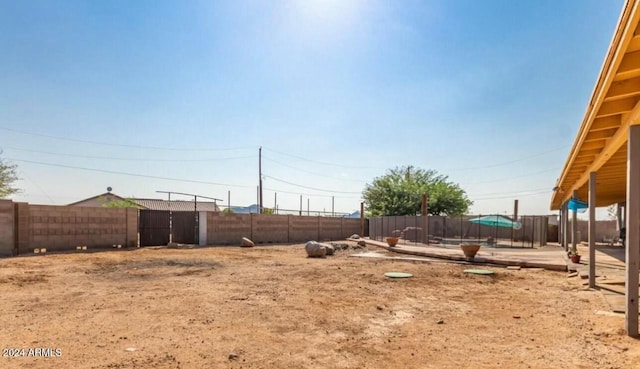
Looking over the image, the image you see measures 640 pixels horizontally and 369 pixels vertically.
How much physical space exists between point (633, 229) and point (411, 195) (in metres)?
30.2

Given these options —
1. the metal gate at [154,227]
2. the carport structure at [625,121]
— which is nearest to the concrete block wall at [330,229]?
the metal gate at [154,227]

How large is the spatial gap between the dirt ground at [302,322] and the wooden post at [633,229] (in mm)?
303

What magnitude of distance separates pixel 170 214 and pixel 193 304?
1387cm

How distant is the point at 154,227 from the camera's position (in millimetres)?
18266

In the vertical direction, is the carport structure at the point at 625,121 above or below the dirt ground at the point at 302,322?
above

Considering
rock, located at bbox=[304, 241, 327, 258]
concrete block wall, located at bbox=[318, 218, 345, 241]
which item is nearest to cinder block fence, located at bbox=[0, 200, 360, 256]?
concrete block wall, located at bbox=[318, 218, 345, 241]

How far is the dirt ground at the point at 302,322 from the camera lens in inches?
158

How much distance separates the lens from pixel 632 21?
296cm

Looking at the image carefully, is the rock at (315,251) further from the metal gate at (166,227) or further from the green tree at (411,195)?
the green tree at (411,195)

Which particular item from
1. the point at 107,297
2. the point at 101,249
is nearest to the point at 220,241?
the point at 101,249

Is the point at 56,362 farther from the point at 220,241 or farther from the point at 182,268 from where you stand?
the point at 220,241

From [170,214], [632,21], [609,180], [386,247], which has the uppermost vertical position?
[632,21]

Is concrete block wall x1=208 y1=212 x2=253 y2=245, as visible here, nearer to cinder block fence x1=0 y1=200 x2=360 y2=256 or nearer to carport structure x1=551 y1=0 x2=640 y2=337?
cinder block fence x1=0 y1=200 x2=360 y2=256

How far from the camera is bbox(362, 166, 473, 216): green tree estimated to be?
34.4m
